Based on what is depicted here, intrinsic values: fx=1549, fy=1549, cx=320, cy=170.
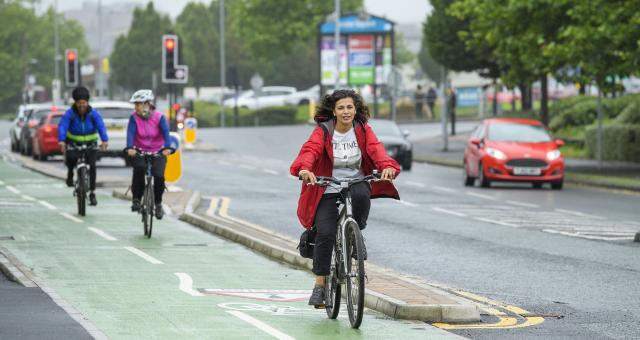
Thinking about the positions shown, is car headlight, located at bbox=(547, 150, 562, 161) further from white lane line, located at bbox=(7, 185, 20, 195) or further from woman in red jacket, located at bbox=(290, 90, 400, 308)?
woman in red jacket, located at bbox=(290, 90, 400, 308)

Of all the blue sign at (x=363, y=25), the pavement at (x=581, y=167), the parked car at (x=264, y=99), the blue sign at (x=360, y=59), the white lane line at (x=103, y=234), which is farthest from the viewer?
the parked car at (x=264, y=99)

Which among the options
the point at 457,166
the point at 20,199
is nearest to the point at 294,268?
the point at 20,199

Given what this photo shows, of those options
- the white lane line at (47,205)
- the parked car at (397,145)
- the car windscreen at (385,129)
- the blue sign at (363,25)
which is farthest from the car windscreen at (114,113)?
the blue sign at (363,25)

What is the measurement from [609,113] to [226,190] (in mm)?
24508

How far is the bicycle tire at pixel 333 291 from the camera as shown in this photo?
10547mm

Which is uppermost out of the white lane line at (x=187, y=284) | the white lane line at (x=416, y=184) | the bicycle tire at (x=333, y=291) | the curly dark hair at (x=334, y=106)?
the curly dark hair at (x=334, y=106)

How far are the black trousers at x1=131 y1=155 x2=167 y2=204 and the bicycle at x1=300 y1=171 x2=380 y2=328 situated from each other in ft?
26.8

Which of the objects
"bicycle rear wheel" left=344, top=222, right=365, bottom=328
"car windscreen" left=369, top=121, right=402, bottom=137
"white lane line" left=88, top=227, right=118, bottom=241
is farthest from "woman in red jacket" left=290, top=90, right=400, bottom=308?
"car windscreen" left=369, top=121, right=402, bottom=137

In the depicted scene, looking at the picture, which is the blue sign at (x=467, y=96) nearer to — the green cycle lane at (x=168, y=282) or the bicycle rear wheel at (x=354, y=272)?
the green cycle lane at (x=168, y=282)

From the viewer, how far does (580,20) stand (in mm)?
33562

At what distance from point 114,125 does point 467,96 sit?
5114 cm

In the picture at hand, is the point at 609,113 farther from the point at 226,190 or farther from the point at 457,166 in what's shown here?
the point at 226,190

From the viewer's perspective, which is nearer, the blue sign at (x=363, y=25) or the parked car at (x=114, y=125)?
the parked car at (x=114, y=125)

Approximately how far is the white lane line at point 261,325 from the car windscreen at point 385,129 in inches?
1127
